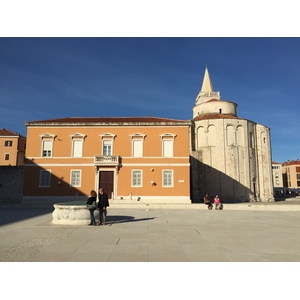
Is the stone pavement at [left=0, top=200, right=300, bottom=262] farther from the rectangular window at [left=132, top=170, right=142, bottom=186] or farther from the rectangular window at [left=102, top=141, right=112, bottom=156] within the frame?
the rectangular window at [left=102, top=141, right=112, bottom=156]

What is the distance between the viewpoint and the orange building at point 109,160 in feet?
88.6

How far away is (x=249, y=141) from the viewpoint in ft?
137

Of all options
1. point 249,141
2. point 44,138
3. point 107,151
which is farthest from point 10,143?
point 249,141

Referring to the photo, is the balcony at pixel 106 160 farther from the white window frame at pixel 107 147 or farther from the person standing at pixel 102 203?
the person standing at pixel 102 203

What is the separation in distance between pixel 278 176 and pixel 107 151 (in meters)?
91.6

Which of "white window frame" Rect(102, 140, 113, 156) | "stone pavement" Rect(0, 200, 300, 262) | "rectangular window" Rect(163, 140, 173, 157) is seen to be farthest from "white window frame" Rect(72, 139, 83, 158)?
"stone pavement" Rect(0, 200, 300, 262)

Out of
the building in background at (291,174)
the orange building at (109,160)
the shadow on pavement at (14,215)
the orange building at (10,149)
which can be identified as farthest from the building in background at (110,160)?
the building in background at (291,174)

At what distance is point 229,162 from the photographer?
1563 inches

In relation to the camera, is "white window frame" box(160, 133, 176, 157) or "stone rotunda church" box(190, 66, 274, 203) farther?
"stone rotunda church" box(190, 66, 274, 203)

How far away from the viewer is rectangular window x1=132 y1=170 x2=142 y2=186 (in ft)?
89.2

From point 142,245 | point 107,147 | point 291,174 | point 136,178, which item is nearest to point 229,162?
point 136,178

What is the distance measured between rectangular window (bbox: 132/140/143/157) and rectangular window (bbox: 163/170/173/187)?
10.8 ft

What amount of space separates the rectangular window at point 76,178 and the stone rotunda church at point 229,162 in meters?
18.6

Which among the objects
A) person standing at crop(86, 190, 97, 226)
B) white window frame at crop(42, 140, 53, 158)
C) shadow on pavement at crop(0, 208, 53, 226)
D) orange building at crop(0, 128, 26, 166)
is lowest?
shadow on pavement at crop(0, 208, 53, 226)
